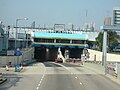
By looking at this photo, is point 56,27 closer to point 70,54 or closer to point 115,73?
point 70,54

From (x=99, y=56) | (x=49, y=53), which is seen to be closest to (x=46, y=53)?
(x=49, y=53)

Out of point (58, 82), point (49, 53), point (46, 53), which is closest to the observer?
point (58, 82)

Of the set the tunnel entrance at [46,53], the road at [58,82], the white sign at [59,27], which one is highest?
the white sign at [59,27]

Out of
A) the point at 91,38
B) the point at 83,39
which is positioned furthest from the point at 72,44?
the point at 91,38

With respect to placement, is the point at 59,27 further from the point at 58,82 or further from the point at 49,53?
the point at 58,82

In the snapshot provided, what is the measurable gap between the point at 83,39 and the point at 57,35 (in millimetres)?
9970

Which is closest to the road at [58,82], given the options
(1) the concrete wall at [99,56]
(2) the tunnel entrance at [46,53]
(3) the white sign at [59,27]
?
(1) the concrete wall at [99,56]

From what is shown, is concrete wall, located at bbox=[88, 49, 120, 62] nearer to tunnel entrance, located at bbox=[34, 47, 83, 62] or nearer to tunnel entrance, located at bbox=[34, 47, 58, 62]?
tunnel entrance, located at bbox=[34, 47, 83, 62]

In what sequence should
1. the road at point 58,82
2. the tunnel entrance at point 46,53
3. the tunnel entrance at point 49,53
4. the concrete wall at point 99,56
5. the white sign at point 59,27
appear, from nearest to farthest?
1. the road at point 58,82
2. the concrete wall at point 99,56
3. the tunnel entrance at point 49,53
4. the tunnel entrance at point 46,53
5. the white sign at point 59,27

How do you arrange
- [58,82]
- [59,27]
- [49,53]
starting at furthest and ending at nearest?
1. [59,27]
2. [49,53]
3. [58,82]

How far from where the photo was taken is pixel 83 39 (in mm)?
121562

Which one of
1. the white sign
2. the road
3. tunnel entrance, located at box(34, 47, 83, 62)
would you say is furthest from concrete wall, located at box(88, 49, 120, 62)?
the white sign

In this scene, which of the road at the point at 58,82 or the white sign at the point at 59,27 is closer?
the road at the point at 58,82

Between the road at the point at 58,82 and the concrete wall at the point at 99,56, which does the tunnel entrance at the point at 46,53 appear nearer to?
the concrete wall at the point at 99,56
